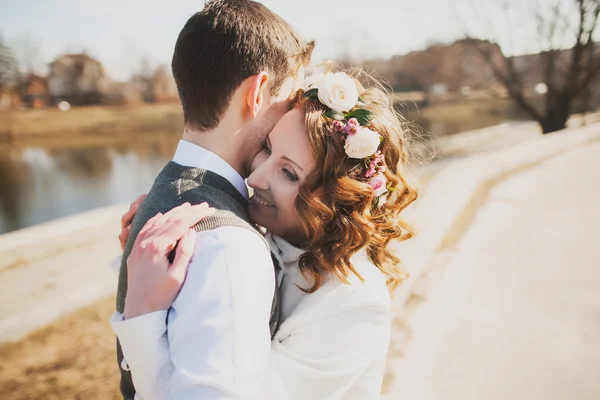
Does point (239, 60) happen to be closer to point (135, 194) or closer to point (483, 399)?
point (483, 399)

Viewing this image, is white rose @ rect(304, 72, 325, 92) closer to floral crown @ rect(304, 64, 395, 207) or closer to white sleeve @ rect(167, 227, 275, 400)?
floral crown @ rect(304, 64, 395, 207)

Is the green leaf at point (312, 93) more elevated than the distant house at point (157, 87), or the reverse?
the green leaf at point (312, 93)

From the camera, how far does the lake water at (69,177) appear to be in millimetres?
11148

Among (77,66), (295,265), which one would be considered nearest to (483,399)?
Answer: (295,265)

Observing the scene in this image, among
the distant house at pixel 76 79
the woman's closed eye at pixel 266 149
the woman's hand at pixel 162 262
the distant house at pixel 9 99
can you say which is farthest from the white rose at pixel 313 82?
the distant house at pixel 76 79

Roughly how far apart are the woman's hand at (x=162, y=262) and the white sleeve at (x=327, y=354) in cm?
51

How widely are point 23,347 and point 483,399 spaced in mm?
3308

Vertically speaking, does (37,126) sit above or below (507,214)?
below

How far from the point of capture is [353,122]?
1.62 meters

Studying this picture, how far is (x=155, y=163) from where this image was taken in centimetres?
1705

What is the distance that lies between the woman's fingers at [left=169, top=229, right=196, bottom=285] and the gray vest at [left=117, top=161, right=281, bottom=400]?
62 millimetres

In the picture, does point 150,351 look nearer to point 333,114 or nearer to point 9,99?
point 333,114

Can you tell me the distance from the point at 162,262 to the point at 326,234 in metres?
0.75

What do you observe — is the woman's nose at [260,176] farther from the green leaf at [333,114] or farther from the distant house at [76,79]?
the distant house at [76,79]
